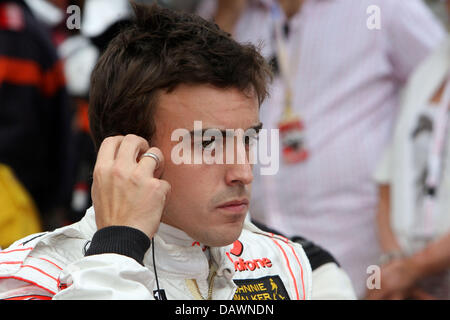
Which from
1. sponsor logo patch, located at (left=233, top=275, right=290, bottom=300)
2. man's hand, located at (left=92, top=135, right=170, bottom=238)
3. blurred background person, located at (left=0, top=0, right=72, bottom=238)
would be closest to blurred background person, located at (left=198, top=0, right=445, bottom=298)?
blurred background person, located at (left=0, top=0, right=72, bottom=238)

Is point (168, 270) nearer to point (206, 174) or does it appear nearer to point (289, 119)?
point (206, 174)

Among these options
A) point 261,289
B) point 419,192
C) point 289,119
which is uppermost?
point 289,119

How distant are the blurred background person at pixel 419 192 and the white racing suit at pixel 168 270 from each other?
2.75 feet

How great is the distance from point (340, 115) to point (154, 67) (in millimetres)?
1701

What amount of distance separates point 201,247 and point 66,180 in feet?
6.33

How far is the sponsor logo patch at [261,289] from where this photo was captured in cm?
165

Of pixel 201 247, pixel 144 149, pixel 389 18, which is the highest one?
pixel 389 18

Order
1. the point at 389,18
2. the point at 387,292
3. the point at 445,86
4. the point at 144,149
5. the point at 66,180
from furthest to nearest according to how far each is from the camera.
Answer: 1. the point at 66,180
2. the point at 389,18
3. the point at 445,86
4. the point at 387,292
5. the point at 144,149

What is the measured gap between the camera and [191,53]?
1.57 meters

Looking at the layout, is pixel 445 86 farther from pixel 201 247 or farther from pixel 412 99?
pixel 201 247

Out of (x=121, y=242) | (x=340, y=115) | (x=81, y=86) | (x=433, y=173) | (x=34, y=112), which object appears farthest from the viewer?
(x=81, y=86)

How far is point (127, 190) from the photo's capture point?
147cm

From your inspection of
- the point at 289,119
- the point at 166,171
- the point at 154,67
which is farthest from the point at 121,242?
the point at 289,119
